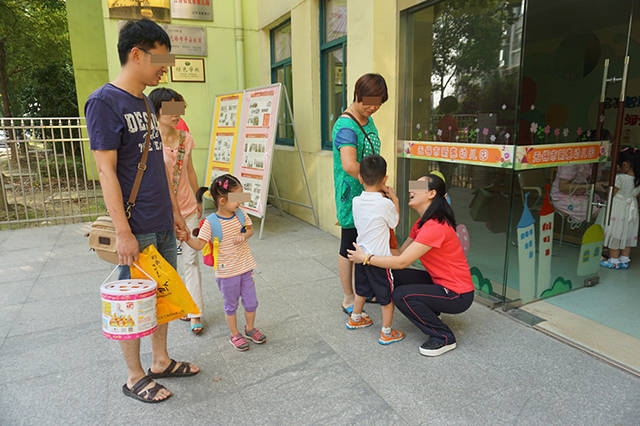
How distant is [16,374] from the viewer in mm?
2555

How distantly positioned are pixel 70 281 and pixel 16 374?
1701 millimetres

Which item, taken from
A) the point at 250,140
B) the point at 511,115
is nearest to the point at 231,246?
the point at 511,115

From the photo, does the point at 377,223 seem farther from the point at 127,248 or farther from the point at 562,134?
the point at 562,134

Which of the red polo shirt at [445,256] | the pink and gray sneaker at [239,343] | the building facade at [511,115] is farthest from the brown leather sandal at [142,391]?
the building facade at [511,115]

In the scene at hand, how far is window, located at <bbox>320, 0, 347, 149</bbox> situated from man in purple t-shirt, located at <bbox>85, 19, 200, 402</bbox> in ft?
11.8

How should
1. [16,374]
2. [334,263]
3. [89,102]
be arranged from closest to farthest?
[89,102], [16,374], [334,263]

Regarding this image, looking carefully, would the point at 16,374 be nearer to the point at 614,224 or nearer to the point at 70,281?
the point at 70,281

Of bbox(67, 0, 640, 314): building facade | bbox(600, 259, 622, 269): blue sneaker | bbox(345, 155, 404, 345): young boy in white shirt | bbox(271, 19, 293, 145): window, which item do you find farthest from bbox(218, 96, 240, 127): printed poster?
bbox(600, 259, 622, 269): blue sneaker

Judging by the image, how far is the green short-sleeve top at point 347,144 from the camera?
290 cm

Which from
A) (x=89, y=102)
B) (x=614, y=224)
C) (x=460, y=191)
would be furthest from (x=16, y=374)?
(x=614, y=224)

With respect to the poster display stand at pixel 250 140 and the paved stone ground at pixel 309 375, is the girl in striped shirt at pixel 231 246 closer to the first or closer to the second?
the paved stone ground at pixel 309 375

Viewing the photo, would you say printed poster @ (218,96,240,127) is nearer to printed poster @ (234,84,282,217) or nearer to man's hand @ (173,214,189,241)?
printed poster @ (234,84,282,217)

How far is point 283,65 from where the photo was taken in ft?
23.5

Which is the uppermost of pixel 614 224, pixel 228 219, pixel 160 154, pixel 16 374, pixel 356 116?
pixel 356 116
